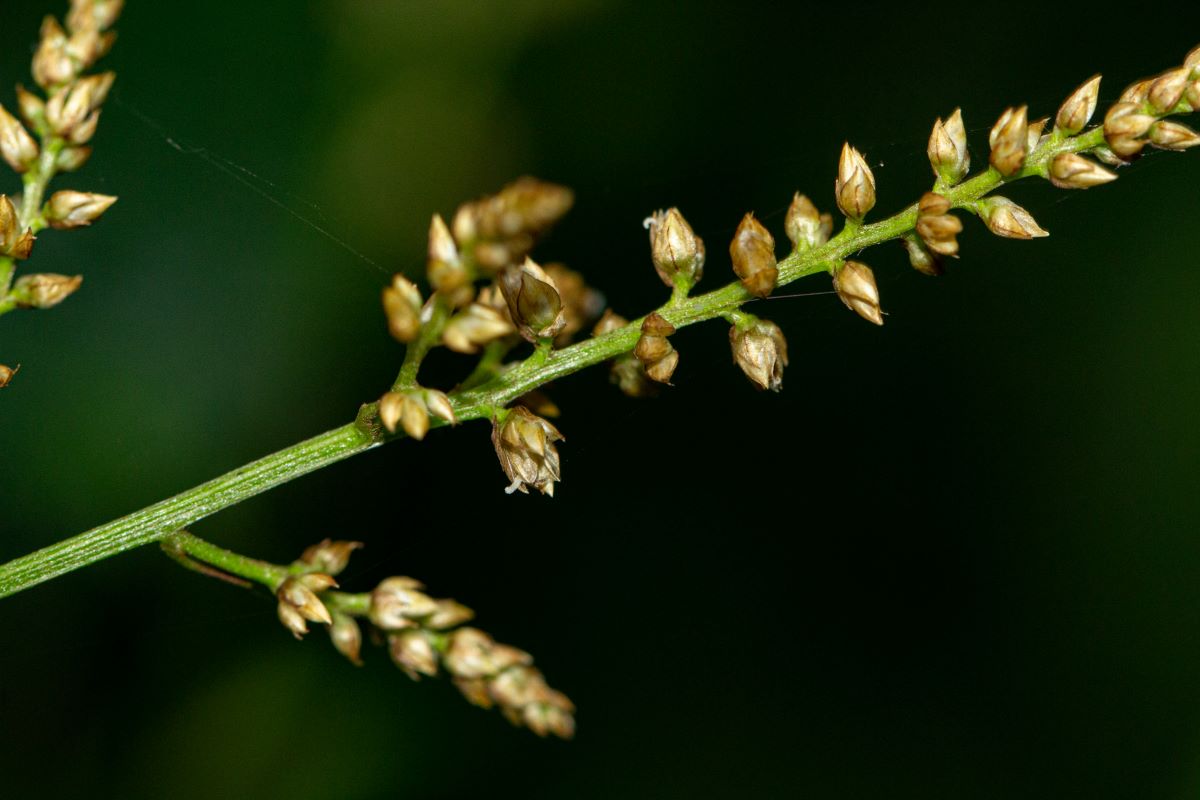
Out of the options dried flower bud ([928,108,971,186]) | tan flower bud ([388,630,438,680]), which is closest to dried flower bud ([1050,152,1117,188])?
dried flower bud ([928,108,971,186])

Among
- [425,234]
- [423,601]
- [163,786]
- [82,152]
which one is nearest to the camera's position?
[423,601]

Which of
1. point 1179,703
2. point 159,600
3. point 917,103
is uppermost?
point 917,103

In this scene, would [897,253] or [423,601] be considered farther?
[897,253]

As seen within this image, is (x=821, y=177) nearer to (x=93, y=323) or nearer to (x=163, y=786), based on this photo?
(x=93, y=323)

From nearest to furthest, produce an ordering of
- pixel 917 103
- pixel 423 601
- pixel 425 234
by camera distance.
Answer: pixel 423 601
pixel 425 234
pixel 917 103

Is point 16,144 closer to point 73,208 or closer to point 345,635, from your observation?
point 73,208

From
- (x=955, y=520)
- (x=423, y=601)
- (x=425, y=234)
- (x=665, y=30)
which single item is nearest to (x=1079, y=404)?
Answer: (x=955, y=520)

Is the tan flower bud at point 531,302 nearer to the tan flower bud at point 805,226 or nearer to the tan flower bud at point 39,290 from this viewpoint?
the tan flower bud at point 805,226
